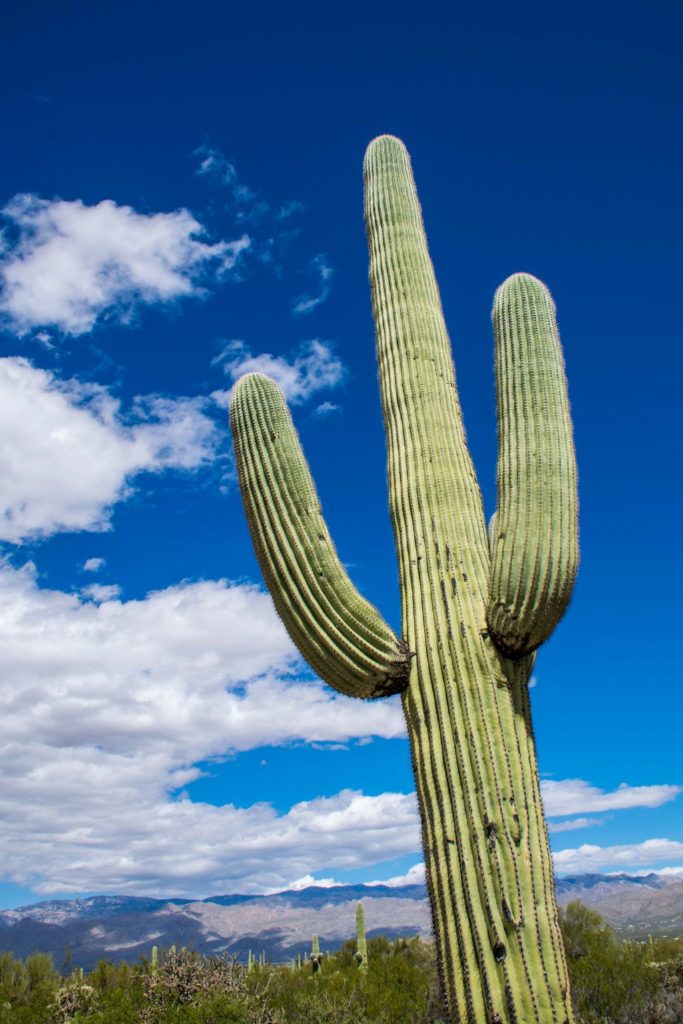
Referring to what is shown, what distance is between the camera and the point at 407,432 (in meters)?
4.61

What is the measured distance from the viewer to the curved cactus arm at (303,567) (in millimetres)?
3982

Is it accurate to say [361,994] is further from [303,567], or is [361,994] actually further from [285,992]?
[303,567]

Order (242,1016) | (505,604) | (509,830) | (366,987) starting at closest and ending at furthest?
(509,830)
(505,604)
(242,1016)
(366,987)

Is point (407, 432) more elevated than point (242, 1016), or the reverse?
point (407, 432)

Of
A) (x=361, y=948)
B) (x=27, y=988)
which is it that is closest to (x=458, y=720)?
(x=27, y=988)

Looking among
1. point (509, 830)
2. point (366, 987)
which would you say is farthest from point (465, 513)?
point (366, 987)

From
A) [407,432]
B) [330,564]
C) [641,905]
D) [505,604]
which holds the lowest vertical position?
[641,905]

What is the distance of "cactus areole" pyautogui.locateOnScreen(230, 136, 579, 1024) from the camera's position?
3.29 metres

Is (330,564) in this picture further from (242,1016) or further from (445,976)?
(242,1016)

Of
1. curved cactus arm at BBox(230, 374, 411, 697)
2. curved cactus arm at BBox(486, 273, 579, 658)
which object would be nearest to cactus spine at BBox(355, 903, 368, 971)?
curved cactus arm at BBox(230, 374, 411, 697)

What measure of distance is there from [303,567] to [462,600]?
32.2 inches

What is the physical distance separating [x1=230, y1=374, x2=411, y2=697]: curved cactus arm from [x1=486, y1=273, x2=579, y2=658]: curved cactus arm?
591mm

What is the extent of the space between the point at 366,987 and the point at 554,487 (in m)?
15.8

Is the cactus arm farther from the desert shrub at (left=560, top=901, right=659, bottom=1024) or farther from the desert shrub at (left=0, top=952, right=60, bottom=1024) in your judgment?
the desert shrub at (left=0, top=952, right=60, bottom=1024)
